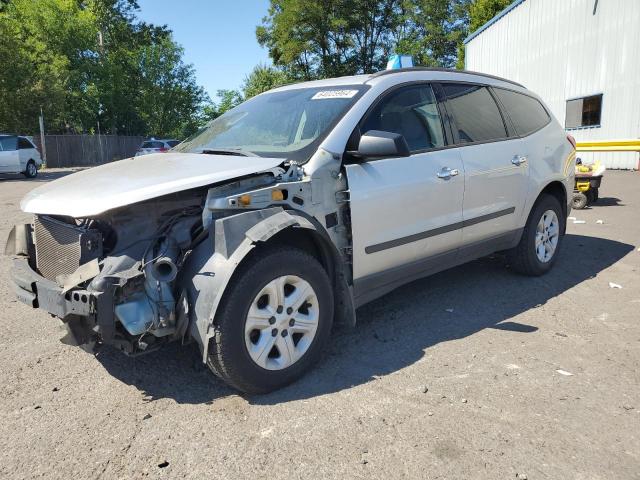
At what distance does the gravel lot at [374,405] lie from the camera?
2420 mm

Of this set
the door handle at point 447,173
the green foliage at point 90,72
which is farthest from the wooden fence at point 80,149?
the door handle at point 447,173

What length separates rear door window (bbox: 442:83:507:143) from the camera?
426cm

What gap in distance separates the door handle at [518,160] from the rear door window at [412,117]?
951mm

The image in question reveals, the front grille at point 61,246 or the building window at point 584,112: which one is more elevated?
the building window at point 584,112

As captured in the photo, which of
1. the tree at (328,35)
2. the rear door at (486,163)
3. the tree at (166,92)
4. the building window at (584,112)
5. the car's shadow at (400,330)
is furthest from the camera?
the tree at (166,92)

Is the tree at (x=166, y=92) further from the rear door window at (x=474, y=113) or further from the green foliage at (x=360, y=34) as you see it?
the rear door window at (x=474, y=113)

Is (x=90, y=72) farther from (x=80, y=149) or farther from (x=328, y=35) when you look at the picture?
(x=328, y=35)

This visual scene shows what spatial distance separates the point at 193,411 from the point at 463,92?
3.30 m

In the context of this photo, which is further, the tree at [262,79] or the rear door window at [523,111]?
the tree at [262,79]

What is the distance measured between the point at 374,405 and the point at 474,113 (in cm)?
273

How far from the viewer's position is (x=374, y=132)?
3377mm

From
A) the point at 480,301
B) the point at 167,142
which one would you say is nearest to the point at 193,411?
the point at 480,301

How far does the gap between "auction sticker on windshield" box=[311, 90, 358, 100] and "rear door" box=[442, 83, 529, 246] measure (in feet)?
3.14

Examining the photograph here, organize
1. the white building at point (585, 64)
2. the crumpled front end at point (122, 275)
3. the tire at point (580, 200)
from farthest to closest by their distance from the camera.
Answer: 1. the white building at point (585, 64)
2. the tire at point (580, 200)
3. the crumpled front end at point (122, 275)
